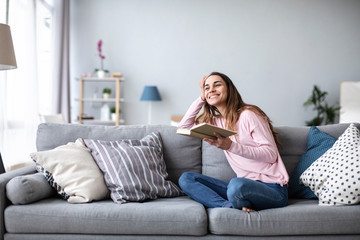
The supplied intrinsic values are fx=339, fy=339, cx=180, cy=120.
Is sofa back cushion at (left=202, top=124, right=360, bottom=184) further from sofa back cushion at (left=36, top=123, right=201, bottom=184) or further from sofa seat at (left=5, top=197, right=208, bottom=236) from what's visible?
sofa seat at (left=5, top=197, right=208, bottom=236)

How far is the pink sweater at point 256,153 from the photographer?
1.80m

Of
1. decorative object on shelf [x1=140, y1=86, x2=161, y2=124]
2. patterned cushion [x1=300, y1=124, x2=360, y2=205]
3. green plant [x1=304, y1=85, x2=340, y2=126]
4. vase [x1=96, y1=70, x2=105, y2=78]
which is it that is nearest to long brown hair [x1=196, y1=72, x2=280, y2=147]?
patterned cushion [x1=300, y1=124, x2=360, y2=205]

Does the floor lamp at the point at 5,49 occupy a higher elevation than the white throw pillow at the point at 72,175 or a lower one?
higher

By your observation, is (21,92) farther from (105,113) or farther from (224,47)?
(224,47)

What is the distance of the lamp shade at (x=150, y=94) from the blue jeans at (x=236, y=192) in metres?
3.38

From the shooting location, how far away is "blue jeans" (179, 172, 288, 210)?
1.64 m

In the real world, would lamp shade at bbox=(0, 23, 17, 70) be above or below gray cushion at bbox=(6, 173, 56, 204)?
above

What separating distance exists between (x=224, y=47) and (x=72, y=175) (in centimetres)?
423

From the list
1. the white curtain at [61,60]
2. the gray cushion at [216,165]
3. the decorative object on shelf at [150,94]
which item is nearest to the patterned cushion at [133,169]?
the gray cushion at [216,165]

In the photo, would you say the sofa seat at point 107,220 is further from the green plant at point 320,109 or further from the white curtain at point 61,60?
the green plant at point 320,109

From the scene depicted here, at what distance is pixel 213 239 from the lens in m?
1.61

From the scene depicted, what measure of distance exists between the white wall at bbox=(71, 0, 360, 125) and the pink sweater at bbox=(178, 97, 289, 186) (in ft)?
11.9

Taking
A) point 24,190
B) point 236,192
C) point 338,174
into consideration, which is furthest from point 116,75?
point 338,174

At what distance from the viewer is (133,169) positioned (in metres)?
1.86
